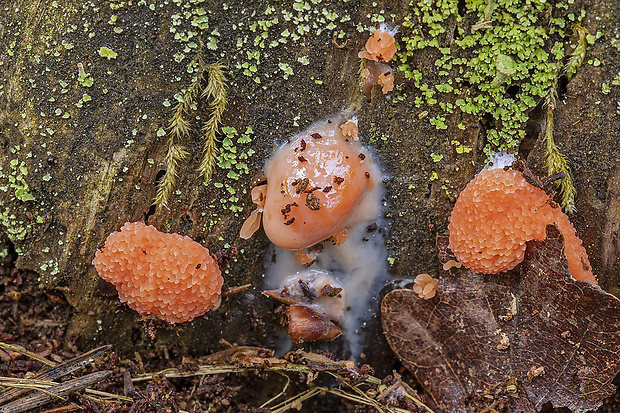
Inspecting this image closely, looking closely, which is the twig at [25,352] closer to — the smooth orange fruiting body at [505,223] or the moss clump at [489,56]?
the smooth orange fruiting body at [505,223]

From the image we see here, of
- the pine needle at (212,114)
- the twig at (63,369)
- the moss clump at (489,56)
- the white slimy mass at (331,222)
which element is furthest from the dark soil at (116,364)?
the moss clump at (489,56)

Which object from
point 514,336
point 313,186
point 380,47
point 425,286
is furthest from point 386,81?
point 514,336

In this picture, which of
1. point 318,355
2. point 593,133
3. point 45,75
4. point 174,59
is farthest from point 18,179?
point 593,133

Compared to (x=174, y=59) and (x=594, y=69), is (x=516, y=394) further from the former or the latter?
(x=174, y=59)

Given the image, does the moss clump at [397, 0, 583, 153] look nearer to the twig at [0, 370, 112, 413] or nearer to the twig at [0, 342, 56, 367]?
the twig at [0, 370, 112, 413]

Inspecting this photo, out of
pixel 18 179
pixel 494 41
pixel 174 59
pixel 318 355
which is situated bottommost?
pixel 318 355

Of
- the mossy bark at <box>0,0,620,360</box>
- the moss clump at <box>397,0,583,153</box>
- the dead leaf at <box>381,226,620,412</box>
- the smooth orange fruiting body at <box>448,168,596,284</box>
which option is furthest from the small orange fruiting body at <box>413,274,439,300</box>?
the moss clump at <box>397,0,583,153</box>

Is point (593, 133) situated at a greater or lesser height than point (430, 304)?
greater
